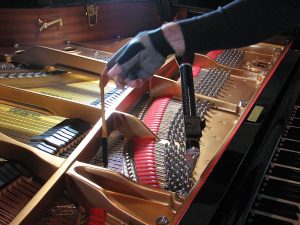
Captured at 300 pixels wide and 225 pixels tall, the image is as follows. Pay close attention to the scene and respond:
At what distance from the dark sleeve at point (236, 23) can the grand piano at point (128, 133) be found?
0.49 metres

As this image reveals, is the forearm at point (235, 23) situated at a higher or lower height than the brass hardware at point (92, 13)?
higher

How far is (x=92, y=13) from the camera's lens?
11.3 feet

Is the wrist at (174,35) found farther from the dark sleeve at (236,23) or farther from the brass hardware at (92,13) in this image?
the brass hardware at (92,13)

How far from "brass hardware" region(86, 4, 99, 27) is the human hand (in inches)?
78.6

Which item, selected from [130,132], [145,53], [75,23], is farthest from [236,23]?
[75,23]

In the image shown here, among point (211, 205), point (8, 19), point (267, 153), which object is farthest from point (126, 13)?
point (211, 205)

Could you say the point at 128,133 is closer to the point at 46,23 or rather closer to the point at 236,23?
the point at 236,23

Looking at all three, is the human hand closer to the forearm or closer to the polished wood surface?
the forearm

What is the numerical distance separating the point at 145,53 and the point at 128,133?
0.80 meters

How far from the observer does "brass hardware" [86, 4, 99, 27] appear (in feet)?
11.1

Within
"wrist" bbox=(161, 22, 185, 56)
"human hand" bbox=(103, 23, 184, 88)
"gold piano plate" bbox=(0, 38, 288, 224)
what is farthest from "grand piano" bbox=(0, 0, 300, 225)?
"wrist" bbox=(161, 22, 185, 56)

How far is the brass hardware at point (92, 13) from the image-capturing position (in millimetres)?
3373

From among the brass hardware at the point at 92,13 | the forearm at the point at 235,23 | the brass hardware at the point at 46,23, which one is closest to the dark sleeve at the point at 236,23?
the forearm at the point at 235,23

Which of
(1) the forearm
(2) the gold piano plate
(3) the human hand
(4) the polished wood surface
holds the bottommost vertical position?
(2) the gold piano plate
